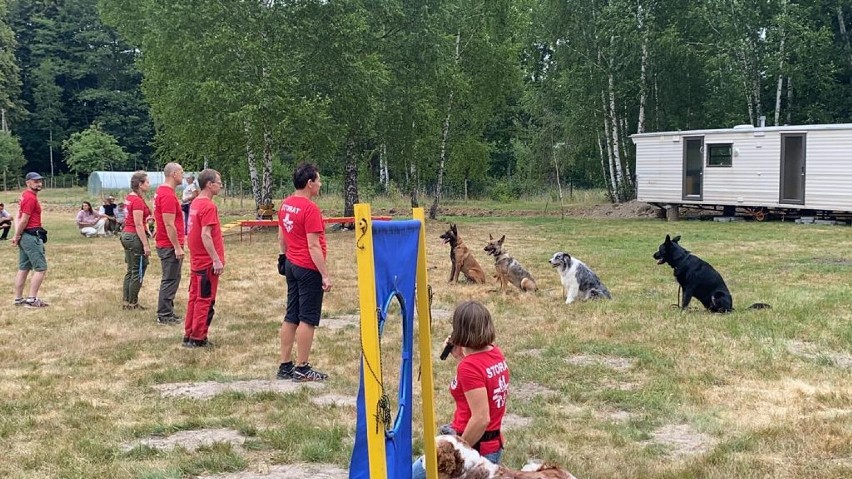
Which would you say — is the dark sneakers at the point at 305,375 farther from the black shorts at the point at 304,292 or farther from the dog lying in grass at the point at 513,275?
the dog lying in grass at the point at 513,275

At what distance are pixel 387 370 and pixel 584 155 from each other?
29.3m

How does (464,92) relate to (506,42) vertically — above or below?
below

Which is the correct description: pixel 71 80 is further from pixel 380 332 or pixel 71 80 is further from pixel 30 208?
pixel 380 332

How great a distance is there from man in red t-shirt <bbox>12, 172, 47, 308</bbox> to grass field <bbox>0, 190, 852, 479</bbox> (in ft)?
1.17

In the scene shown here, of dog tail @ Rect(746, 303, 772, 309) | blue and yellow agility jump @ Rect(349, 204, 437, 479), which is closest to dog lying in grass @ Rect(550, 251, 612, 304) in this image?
dog tail @ Rect(746, 303, 772, 309)

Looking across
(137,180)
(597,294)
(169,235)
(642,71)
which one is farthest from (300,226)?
(642,71)

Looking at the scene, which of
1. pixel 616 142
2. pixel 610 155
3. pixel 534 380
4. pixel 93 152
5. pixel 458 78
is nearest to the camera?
pixel 534 380

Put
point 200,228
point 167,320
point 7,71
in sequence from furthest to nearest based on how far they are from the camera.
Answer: point 7,71 < point 167,320 < point 200,228

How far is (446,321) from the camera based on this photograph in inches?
346

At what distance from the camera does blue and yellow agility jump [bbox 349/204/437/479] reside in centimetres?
280

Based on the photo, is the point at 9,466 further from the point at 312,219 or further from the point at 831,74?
the point at 831,74

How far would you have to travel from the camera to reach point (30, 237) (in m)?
9.41

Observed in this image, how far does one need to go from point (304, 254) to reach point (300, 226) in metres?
0.23

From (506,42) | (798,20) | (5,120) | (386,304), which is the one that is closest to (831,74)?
(798,20)
